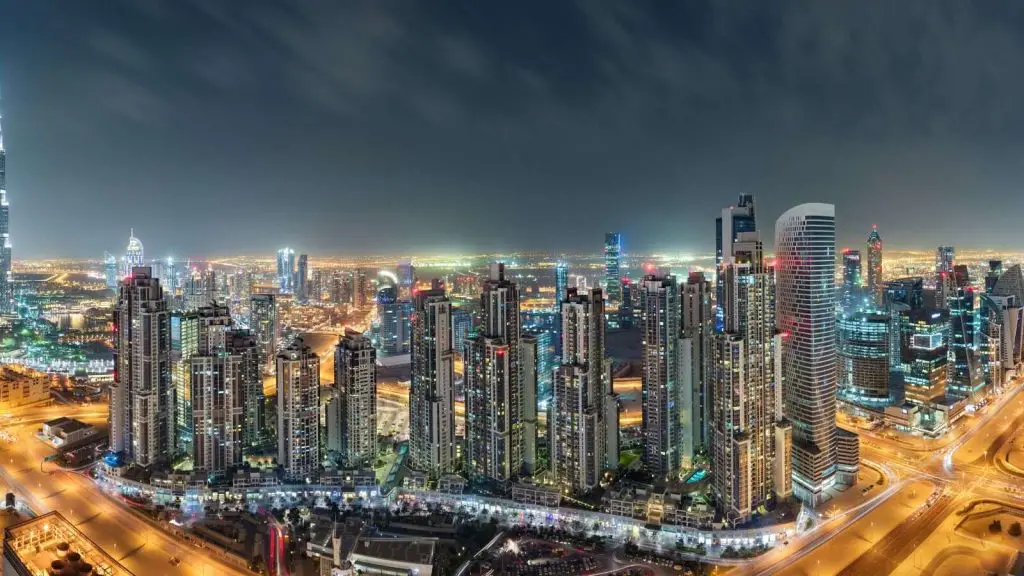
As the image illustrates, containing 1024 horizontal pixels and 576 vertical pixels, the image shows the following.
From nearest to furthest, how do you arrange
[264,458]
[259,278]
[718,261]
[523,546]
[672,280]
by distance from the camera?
1. [523,546]
2. [672,280]
3. [264,458]
4. [718,261]
5. [259,278]

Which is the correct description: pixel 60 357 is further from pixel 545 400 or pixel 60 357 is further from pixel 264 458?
pixel 545 400

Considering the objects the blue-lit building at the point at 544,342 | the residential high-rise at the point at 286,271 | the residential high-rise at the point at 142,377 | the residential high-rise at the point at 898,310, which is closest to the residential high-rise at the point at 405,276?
the blue-lit building at the point at 544,342

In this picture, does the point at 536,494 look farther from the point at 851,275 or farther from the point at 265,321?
the point at 851,275

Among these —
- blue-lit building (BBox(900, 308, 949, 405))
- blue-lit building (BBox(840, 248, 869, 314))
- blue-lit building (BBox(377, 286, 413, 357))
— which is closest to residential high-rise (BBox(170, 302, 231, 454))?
blue-lit building (BBox(377, 286, 413, 357))

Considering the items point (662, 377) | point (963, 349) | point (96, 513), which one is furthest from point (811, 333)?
point (96, 513)

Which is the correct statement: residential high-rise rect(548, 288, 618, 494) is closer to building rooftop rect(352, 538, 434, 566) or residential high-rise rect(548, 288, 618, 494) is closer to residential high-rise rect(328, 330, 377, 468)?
building rooftop rect(352, 538, 434, 566)

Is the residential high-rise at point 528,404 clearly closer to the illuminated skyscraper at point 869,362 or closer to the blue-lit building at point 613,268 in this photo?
the illuminated skyscraper at point 869,362

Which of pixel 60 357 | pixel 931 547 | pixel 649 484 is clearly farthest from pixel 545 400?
pixel 60 357
